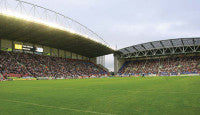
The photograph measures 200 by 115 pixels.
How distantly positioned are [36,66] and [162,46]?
47.1 m

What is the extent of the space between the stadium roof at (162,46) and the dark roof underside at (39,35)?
1360 cm

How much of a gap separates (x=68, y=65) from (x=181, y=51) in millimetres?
44994

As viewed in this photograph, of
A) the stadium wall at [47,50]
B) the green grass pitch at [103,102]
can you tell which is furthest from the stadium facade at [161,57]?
the green grass pitch at [103,102]

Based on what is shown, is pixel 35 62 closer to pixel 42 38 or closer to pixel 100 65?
pixel 42 38

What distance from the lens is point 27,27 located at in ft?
139

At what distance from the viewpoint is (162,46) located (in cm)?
6700

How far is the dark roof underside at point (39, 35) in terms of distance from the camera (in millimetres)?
39872

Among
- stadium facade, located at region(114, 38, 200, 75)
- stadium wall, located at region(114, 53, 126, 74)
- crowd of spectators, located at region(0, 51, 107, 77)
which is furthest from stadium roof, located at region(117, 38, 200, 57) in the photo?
crowd of spectators, located at region(0, 51, 107, 77)

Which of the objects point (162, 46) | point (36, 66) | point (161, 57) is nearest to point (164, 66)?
point (161, 57)

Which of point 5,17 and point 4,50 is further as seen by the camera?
point 4,50

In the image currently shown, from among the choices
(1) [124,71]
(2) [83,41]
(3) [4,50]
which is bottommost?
(1) [124,71]

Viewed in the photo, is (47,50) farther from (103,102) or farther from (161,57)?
(103,102)

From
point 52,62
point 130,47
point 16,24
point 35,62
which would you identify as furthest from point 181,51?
point 16,24

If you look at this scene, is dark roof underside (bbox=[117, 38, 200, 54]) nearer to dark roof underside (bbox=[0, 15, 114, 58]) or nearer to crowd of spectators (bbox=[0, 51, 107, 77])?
dark roof underside (bbox=[0, 15, 114, 58])
